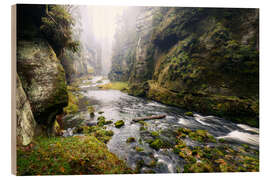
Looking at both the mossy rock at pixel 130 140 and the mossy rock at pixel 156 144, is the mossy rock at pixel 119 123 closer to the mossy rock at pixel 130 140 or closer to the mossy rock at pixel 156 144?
the mossy rock at pixel 130 140

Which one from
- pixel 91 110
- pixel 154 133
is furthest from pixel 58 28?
pixel 154 133

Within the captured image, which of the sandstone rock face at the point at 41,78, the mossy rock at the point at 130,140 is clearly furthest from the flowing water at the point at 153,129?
the sandstone rock face at the point at 41,78

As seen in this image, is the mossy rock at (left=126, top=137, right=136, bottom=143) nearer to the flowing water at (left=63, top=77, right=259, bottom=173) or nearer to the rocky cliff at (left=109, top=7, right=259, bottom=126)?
the flowing water at (left=63, top=77, right=259, bottom=173)

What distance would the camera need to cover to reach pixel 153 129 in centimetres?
523

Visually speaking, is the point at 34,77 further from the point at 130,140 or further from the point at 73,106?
the point at 130,140

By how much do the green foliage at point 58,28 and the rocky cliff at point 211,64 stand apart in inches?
156

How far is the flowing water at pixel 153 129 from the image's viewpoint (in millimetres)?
3554

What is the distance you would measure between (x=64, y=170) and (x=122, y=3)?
6305mm

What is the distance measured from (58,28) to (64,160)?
17.1ft

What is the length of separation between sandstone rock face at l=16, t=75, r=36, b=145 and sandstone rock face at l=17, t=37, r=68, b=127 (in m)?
0.24

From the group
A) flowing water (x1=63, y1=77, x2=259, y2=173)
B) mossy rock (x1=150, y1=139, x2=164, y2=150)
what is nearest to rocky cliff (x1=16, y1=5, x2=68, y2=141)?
flowing water (x1=63, y1=77, x2=259, y2=173)

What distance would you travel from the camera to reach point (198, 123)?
17.8 ft

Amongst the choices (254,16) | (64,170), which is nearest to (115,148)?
(64,170)

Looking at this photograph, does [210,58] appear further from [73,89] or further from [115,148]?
[73,89]
